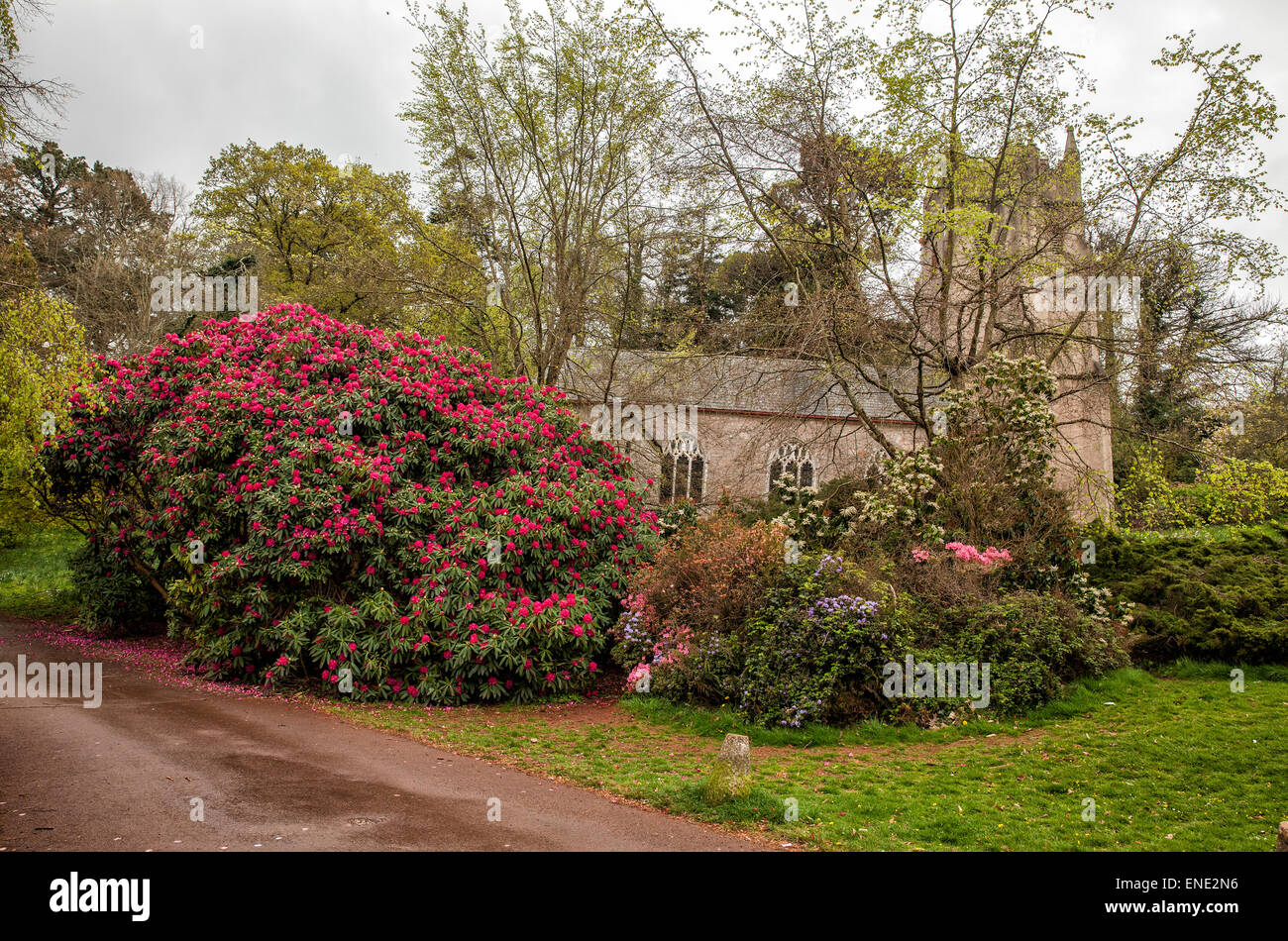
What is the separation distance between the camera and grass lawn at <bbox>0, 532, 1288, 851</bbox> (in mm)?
6387

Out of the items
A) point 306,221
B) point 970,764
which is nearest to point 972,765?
point 970,764

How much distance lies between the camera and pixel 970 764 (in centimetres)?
820

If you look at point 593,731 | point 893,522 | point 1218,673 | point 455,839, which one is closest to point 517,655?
point 593,731

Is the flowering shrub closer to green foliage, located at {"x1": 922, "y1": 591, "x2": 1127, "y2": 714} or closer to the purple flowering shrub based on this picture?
green foliage, located at {"x1": 922, "y1": 591, "x2": 1127, "y2": 714}

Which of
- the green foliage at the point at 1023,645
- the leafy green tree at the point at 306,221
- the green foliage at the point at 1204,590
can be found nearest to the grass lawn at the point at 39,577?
the leafy green tree at the point at 306,221

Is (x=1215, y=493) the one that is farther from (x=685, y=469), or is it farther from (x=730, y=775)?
(x=685, y=469)

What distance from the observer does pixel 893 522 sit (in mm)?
12898

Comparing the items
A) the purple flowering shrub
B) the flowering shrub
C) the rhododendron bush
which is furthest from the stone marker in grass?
the flowering shrub

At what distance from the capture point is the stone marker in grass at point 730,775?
701 centimetres

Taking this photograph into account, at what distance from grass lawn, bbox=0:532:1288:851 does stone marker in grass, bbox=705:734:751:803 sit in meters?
0.11

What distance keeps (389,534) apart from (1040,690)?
29.1 ft

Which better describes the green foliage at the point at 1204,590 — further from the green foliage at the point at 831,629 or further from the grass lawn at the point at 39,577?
the grass lawn at the point at 39,577

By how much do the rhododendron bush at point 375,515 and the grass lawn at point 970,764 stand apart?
1.05m

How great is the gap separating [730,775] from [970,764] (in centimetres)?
279
